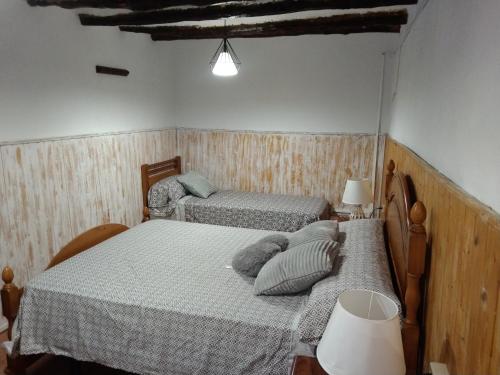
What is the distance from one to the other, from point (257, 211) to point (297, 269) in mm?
2147

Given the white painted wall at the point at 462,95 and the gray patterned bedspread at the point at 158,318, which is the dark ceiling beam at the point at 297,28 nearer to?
the white painted wall at the point at 462,95

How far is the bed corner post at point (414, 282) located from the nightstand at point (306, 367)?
36cm

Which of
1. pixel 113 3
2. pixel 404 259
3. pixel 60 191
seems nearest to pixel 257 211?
pixel 60 191

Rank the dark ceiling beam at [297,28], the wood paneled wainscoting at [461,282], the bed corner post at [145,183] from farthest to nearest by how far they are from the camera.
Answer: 1. the bed corner post at [145,183]
2. the dark ceiling beam at [297,28]
3. the wood paneled wainscoting at [461,282]

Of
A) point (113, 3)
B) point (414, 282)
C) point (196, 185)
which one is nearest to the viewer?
point (414, 282)

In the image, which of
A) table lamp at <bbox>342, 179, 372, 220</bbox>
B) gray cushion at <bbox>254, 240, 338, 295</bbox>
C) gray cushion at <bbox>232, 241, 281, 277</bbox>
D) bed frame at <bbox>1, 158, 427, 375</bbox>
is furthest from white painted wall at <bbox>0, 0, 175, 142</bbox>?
table lamp at <bbox>342, 179, 372, 220</bbox>

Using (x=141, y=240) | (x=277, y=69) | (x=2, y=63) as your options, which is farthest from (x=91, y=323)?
(x=277, y=69)

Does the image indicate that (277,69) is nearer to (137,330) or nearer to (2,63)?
(2,63)

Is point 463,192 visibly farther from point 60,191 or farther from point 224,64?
point 60,191

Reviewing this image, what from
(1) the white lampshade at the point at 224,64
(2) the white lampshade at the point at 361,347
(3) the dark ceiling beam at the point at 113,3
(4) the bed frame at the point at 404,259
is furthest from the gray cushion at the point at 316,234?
(1) the white lampshade at the point at 224,64

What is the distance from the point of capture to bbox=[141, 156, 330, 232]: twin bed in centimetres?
397

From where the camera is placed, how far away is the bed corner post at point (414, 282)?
Answer: 1403 mm

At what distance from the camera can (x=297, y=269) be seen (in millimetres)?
1919

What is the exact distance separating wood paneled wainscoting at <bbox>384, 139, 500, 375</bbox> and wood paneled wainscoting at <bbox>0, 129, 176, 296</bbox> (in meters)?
2.81
